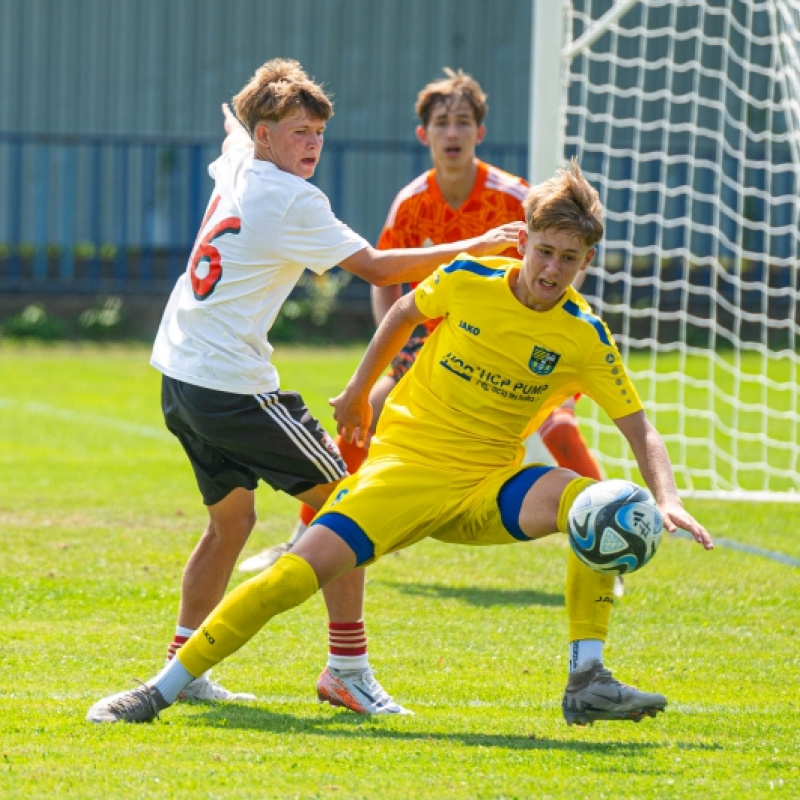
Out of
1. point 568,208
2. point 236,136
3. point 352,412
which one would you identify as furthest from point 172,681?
point 236,136

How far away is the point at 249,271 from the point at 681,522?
62.3 inches

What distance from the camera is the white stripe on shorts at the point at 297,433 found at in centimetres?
502

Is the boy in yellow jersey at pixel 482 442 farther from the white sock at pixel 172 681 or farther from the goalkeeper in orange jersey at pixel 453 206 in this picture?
the goalkeeper in orange jersey at pixel 453 206

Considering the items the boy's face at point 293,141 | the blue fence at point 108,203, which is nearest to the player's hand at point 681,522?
the boy's face at point 293,141

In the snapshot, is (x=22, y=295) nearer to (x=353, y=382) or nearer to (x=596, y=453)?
(x=596, y=453)

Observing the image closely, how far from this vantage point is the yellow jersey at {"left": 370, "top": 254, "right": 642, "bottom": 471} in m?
4.94

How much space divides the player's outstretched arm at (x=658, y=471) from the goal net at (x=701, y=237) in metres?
4.63

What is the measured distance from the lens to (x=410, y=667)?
5555 millimetres

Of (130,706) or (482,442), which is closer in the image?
(130,706)

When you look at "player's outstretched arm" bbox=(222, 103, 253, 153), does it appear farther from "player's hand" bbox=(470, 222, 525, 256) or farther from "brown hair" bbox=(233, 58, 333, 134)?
"player's hand" bbox=(470, 222, 525, 256)

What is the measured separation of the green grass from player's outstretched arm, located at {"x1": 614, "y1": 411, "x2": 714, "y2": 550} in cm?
63

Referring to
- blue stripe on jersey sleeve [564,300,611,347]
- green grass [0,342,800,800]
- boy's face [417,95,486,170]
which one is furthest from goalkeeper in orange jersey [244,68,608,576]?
blue stripe on jersey sleeve [564,300,611,347]

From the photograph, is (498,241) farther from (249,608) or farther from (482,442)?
(249,608)

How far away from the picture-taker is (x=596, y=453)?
10.9m
